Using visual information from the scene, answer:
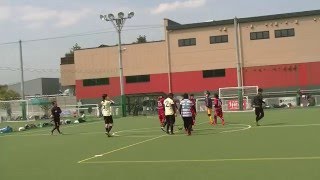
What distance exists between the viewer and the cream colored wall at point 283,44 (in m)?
54.4

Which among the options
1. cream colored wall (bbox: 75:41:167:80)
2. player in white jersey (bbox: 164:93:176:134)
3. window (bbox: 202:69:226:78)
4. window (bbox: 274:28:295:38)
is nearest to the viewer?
player in white jersey (bbox: 164:93:176:134)

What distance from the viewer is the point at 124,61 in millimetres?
63938

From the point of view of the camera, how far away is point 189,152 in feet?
49.6

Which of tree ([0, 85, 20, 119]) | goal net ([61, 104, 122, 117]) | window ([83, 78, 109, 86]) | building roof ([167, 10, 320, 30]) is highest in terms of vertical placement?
building roof ([167, 10, 320, 30])

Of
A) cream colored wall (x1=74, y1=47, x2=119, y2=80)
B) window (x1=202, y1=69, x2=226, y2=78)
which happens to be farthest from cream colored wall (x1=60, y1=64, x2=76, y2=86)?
window (x1=202, y1=69, x2=226, y2=78)

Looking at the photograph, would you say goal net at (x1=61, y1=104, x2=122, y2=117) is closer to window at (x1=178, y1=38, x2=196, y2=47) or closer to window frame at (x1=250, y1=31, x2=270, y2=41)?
window at (x1=178, y1=38, x2=196, y2=47)

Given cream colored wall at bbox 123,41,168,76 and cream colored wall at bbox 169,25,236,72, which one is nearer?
cream colored wall at bbox 169,25,236,72

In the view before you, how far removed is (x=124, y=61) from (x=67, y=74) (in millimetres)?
16863

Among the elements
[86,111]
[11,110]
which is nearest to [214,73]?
[86,111]

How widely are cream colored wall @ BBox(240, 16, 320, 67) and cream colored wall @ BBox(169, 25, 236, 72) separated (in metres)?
1.75

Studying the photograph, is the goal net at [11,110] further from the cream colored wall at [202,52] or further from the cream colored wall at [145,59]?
the cream colored wall at [202,52]

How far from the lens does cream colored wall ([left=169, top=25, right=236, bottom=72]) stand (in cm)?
5762

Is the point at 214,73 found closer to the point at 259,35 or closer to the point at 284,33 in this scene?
the point at 259,35

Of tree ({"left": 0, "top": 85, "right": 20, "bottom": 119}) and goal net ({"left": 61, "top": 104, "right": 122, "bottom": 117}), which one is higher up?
tree ({"left": 0, "top": 85, "right": 20, "bottom": 119})
